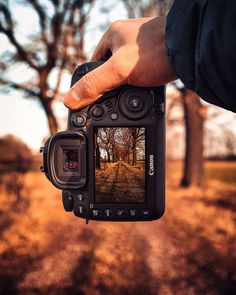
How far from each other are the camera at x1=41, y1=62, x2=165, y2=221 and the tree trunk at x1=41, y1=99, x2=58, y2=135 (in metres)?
8.23

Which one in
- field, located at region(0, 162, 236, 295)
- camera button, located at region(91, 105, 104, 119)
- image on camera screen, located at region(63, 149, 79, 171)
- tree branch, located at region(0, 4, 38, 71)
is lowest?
field, located at region(0, 162, 236, 295)

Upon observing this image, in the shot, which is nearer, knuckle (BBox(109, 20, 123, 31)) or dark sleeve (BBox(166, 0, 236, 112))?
dark sleeve (BBox(166, 0, 236, 112))

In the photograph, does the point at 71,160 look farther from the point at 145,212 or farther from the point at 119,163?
the point at 145,212

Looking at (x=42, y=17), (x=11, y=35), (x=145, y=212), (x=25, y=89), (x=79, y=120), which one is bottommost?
(x=145, y=212)

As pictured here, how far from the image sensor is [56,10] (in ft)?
30.8

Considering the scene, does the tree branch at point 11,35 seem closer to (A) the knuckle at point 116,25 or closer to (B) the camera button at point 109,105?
(B) the camera button at point 109,105

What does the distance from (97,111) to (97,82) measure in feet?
0.99

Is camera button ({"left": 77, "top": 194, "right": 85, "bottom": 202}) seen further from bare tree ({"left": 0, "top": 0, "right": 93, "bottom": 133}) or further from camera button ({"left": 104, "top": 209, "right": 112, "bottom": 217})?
bare tree ({"left": 0, "top": 0, "right": 93, "bottom": 133})

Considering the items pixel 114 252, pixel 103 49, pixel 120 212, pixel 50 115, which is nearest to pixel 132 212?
pixel 120 212

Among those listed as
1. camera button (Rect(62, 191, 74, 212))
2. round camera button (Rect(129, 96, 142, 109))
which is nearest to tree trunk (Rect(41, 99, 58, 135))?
camera button (Rect(62, 191, 74, 212))

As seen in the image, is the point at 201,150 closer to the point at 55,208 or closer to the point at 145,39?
the point at 55,208

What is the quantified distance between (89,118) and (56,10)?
27.8 ft

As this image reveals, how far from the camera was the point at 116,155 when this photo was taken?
159cm

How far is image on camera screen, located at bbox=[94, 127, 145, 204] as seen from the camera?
61.3 inches
